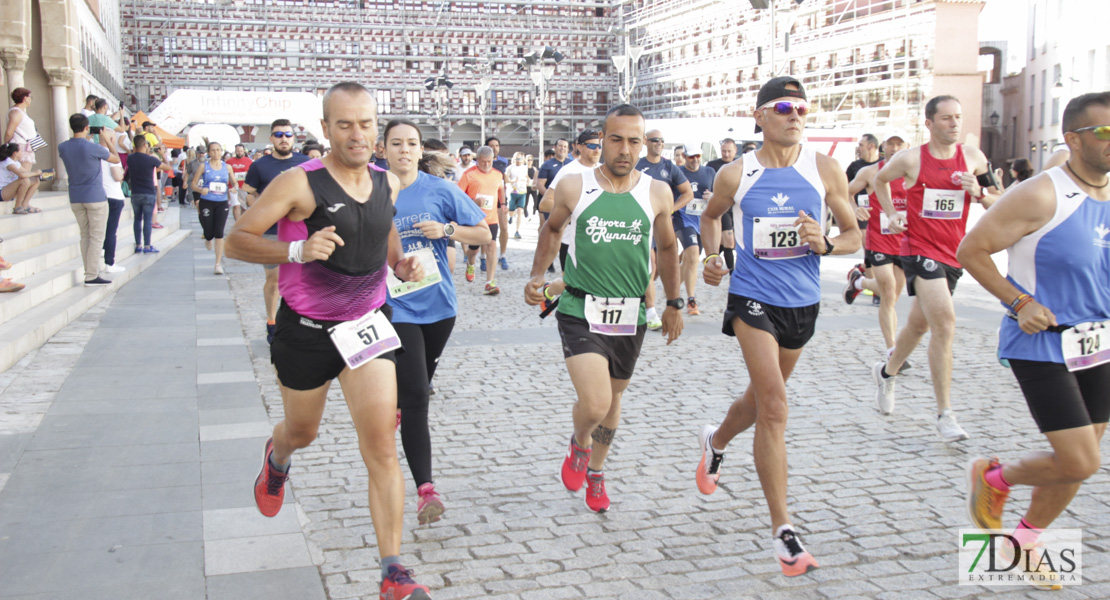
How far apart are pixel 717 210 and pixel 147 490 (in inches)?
122

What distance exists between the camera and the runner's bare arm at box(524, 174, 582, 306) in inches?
180

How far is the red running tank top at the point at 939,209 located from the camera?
6.32 m

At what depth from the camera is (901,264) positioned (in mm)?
6473

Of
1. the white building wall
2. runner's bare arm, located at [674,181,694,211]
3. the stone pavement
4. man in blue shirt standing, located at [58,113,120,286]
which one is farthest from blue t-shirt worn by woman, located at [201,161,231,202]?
the white building wall

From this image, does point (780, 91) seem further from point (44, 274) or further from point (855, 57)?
point (855, 57)

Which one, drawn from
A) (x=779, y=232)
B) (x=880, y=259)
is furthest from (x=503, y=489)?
(x=880, y=259)

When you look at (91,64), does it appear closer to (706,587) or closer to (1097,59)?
(706,587)

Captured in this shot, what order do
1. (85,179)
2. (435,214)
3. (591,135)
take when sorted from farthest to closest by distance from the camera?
1. (85,179)
2. (591,135)
3. (435,214)

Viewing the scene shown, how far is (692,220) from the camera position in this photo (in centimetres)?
1101

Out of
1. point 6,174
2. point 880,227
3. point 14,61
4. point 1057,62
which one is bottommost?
point 880,227

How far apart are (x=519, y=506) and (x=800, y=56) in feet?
186

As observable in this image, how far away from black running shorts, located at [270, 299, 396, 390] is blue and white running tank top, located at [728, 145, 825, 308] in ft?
5.59

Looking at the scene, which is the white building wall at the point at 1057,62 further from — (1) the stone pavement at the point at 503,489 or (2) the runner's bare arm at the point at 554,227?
(2) the runner's bare arm at the point at 554,227

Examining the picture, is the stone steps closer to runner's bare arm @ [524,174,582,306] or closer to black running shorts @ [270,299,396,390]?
black running shorts @ [270,299,396,390]
